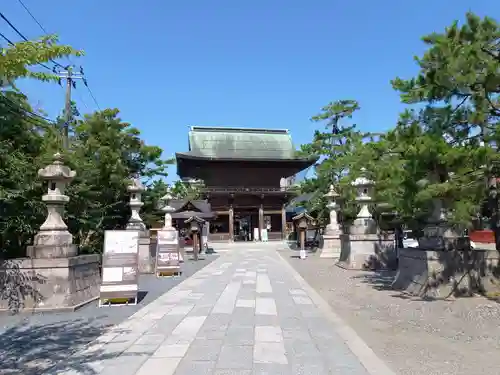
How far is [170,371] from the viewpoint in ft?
14.3

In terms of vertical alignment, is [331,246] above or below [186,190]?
below

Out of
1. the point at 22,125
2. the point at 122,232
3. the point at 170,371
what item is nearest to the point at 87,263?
the point at 122,232

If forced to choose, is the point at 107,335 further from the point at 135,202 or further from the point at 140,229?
the point at 135,202

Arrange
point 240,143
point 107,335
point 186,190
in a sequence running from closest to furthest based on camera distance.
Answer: point 107,335, point 186,190, point 240,143

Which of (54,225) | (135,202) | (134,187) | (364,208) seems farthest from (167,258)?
(364,208)

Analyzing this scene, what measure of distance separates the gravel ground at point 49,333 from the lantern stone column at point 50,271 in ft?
0.77

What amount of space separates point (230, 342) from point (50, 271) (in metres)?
4.08

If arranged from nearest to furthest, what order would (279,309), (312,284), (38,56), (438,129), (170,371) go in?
(38,56) < (170,371) < (438,129) < (279,309) < (312,284)

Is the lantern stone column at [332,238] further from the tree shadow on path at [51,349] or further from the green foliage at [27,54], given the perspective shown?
the green foliage at [27,54]

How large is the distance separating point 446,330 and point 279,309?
2.89 meters

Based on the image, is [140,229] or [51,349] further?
[140,229]

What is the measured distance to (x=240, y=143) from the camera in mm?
46562

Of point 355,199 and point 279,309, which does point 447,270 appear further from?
point 355,199

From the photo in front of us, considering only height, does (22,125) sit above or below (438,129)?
above
